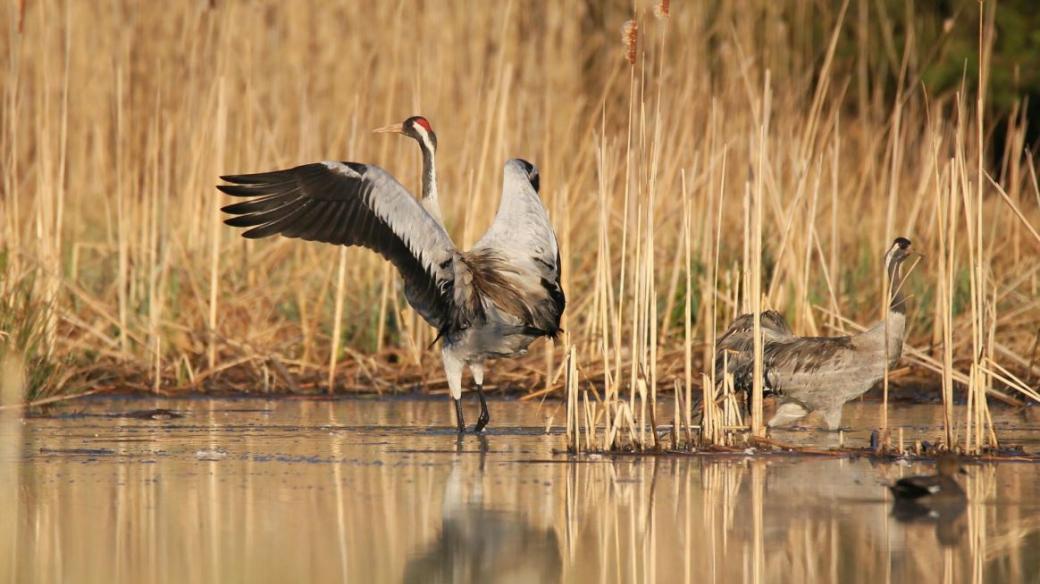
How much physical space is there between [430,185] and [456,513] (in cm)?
354

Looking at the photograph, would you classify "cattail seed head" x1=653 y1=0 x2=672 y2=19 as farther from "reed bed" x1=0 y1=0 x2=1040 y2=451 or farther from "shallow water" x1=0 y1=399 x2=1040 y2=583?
"shallow water" x1=0 y1=399 x2=1040 y2=583

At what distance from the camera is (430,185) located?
30.5ft

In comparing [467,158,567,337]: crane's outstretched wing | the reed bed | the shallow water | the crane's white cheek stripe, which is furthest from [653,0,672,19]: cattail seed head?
the crane's white cheek stripe

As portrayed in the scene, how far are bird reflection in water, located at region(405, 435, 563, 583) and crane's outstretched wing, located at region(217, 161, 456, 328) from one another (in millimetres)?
2373

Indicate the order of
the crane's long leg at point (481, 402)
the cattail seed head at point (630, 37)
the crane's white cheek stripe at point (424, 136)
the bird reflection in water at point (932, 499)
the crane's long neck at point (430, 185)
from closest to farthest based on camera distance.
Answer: the bird reflection in water at point (932, 499) → the cattail seed head at point (630, 37) → the crane's long leg at point (481, 402) → the crane's long neck at point (430, 185) → the crane's white cheek stripe at point (424, 136)

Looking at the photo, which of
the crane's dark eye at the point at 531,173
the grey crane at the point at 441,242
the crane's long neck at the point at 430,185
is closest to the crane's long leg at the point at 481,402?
the grey crane at the point at 441,242

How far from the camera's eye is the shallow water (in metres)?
5.14

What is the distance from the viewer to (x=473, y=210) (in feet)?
34.5

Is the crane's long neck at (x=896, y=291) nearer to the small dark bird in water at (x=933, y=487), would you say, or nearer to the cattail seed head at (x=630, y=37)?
the cattail seed head at (x=630, y=37)

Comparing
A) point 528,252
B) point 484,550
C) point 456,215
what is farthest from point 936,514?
point 456,215

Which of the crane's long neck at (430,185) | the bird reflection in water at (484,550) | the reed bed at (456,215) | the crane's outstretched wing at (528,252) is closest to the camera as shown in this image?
the bird reflection in water at (484,550)

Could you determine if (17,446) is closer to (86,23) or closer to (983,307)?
(983,307)

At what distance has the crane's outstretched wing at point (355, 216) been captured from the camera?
333 inches

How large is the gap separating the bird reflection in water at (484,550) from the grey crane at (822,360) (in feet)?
7.93
